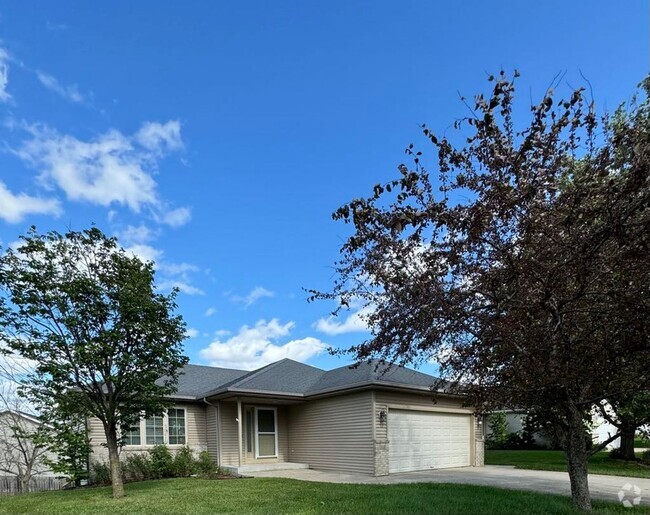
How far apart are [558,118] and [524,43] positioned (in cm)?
242

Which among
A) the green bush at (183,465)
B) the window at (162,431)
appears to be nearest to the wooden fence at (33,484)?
the window at (162,431)

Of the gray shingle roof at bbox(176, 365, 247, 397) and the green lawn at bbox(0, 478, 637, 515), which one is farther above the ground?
the gray shingle roof at bbox(176, 365, 247, 397)

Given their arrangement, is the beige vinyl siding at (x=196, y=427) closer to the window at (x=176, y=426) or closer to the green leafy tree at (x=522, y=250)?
the window at (x=176, y=426)

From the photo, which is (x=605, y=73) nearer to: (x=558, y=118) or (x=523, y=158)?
(x=558, y=118)

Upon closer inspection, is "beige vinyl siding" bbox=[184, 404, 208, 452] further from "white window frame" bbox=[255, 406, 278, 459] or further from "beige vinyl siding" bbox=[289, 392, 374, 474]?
"beige vinyl siding" bbox=[289, 392, 374, 474]

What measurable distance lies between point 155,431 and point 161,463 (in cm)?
180

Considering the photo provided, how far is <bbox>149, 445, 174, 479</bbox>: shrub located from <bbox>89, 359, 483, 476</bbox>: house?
1102 millimetres

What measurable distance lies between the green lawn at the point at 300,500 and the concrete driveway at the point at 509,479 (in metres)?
1.18

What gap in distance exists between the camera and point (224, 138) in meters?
13.3

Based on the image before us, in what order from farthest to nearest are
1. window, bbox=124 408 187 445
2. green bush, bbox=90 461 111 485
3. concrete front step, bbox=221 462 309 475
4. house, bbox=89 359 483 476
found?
window, bbox=124 408 187 445, concrete front step, bbox=221 462 309 475, house, bbox=89 359 483 476, green bush, bbox=90 461 111 485

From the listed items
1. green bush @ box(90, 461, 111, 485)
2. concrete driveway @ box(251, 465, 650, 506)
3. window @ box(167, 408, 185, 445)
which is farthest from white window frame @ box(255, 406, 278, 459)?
green bush @ box(90, 461, 111, 485)

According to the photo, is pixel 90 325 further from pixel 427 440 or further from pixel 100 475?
pixel 427 440

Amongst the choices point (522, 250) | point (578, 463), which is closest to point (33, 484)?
point (578, 463)

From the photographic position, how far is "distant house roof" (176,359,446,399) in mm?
14461
